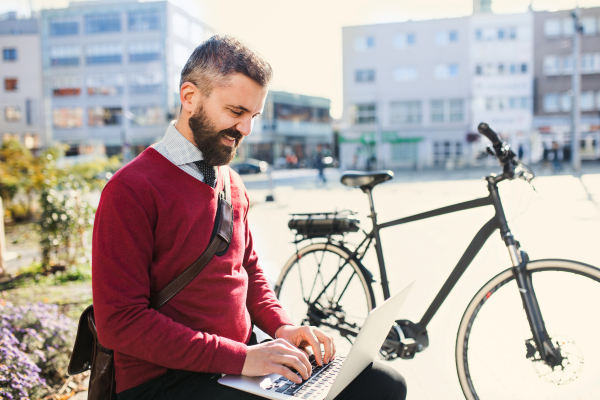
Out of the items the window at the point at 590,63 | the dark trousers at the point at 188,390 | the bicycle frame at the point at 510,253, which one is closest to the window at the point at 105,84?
the window at the point at 590,63

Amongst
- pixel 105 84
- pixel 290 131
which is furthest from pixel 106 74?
pixel 290 131

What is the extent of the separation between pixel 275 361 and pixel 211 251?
395mm

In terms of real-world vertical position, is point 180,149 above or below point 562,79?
below

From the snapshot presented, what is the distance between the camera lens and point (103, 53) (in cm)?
5178

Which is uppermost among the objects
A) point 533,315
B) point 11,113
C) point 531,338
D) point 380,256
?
point 11,113

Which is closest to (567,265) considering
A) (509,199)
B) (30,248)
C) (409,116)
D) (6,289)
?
(509,199)

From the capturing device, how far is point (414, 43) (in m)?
45.9

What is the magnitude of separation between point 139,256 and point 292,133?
61.7 meters

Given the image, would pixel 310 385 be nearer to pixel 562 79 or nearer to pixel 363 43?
pixel 363 43

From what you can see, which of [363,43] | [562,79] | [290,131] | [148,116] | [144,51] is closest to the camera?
[562,79]

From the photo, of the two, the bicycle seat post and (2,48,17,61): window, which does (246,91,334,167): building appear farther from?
the bicycle seat post

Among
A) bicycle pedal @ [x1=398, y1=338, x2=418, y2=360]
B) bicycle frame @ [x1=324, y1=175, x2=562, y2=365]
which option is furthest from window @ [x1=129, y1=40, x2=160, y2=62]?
bicycle pedal @ [x1=398, y1=338, x2=418, y2=360]

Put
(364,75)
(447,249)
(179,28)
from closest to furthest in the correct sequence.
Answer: (447,249) < (364,75) < (179,28)

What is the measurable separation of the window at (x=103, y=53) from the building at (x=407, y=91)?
955 inches
